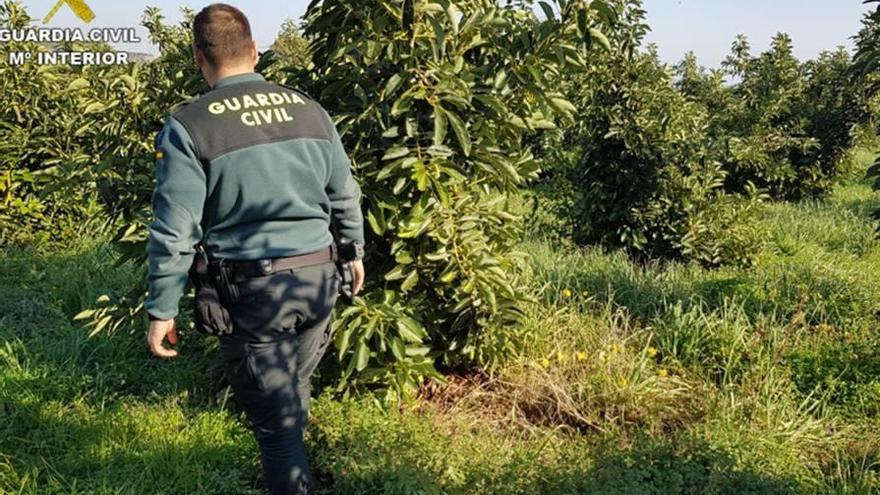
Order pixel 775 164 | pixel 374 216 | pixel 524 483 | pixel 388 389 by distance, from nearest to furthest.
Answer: pixel 524 483
pixel 374 216
pixel 388 389
pixel 775 164

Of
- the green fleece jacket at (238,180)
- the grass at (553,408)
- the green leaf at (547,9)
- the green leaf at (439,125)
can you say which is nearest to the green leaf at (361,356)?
the grass at (553,408)

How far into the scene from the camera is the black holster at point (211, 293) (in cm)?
257

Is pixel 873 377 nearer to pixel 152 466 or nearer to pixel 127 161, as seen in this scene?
pixel 152 466

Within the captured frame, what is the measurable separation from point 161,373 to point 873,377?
13.0 ft

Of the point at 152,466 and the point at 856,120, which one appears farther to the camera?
the point at 856,120

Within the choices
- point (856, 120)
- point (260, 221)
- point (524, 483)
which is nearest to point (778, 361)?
point (524, 483)

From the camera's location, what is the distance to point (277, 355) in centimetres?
270

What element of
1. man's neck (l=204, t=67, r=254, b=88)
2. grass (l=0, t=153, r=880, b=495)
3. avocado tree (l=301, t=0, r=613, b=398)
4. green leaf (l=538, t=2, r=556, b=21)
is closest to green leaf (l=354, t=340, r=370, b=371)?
avocado tree (l=301, t=0, r=613, b=398)

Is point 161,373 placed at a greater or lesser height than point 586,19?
lesser

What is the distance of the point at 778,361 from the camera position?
13.6ft

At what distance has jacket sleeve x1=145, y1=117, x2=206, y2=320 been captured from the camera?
242 cm

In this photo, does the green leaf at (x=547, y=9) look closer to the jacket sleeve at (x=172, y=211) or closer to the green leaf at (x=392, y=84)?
the green leaf at (x=392, y=84)

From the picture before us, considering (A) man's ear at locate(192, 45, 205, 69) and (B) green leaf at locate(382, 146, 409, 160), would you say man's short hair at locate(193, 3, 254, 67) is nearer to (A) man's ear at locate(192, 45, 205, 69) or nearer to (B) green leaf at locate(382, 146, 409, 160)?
(A) man's ear at locate(192, 45, 205, 69)

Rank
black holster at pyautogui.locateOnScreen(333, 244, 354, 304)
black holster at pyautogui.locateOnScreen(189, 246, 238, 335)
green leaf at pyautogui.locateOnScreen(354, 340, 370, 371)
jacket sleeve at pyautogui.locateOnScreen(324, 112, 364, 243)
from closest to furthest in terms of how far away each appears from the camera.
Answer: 1. black holster at pyautogui.locateOnScreen(189, 246, 238, 335)
2. jacket sleeve at pyautogui.locateOnScreen(324, 112, 364, 243)
3. black holster at pyautogui.locateOnScreen(333, 244, 354, 304)
4. green leaf at pyautogui.locateOnScreen(354, 340, 370, 371)
